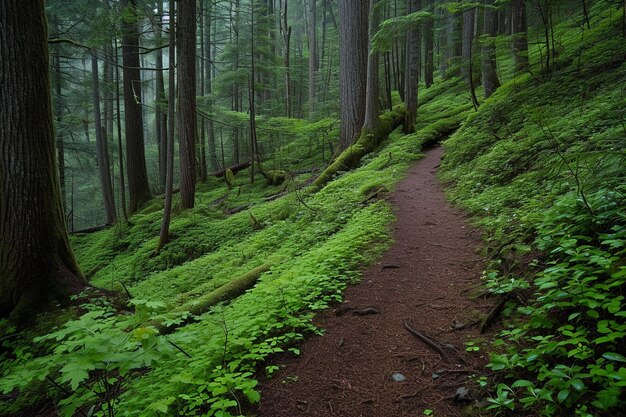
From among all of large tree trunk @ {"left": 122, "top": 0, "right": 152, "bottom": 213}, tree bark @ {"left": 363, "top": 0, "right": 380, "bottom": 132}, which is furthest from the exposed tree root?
large tree trunk @ {"left": 122, "top": 0, "right": 152, "bottom": 213}

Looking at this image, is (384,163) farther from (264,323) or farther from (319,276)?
A: (264,323)

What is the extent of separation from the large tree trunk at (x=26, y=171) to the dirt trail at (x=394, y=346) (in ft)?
13.1

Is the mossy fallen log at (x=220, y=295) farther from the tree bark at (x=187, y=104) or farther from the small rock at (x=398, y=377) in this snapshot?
the tree bark at (x=187, y=104)

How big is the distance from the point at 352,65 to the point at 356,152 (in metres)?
2.98

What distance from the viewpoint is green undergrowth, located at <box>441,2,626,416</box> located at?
208 cm

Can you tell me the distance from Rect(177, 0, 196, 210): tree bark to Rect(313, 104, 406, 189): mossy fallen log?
4.11m

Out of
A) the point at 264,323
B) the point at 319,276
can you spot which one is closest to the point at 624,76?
the point at 319,276

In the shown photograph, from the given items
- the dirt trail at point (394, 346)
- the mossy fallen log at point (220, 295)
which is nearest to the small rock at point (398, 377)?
the dirt trail at point (394, 346)

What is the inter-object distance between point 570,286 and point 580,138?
4005 mm

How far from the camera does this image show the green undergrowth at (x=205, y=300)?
2312mm

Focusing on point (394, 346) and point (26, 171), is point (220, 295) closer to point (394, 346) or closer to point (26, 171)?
point (394, 346)

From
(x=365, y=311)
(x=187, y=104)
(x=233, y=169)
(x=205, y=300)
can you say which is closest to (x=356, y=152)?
(x=187, y=104)

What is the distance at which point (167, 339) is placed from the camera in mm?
2346

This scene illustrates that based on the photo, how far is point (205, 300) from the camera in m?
5.06
